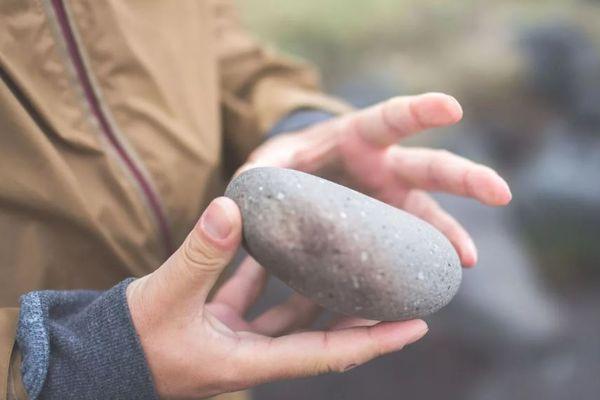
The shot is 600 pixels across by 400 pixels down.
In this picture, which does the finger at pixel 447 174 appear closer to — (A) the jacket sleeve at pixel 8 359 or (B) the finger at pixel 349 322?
(B) the finger at pixel 349 322

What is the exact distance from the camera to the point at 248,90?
3.46 ft

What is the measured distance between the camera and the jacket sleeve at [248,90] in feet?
3.22

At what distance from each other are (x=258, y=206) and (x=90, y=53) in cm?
29

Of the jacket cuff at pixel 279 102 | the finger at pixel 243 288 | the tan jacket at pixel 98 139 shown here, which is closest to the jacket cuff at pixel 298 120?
the jacket cuff at pixel 279 102

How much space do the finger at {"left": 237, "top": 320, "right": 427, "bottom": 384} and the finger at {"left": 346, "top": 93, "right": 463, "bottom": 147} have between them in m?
0.25

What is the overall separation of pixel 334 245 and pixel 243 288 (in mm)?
269

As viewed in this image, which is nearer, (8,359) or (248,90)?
(8,359)

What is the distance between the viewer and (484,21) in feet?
6.05

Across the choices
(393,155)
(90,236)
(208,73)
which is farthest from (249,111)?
(90,236)

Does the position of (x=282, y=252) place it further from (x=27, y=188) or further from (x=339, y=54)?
(x=339, y=54)

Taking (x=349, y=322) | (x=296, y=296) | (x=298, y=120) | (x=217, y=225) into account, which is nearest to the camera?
(x=217, y=225)

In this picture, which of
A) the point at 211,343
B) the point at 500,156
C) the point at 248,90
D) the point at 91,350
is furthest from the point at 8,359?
the point at 500,156

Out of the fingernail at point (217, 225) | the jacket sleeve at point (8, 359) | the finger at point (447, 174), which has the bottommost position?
the jacket sleeve at point (8, 359)

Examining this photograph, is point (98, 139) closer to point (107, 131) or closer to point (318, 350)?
point (107, 131)
